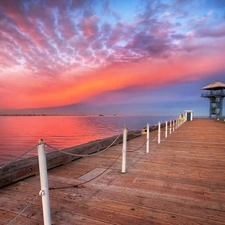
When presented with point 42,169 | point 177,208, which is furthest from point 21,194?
point 177,208

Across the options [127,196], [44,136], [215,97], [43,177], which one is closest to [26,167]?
[43,177]

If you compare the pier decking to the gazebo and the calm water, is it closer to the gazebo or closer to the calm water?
the calm water

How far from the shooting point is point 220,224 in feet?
8.01

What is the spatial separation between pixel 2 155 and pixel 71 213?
15701mm

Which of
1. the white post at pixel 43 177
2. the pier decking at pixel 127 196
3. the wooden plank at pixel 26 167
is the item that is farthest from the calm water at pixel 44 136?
the white post at pixel 43 177

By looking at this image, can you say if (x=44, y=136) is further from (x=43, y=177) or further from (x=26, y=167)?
(x=43, y=177)

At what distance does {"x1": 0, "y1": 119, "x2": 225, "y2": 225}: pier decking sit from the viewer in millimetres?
2574

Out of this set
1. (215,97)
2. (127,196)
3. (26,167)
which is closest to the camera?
(127,196)

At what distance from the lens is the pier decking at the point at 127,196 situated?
2.57 metres

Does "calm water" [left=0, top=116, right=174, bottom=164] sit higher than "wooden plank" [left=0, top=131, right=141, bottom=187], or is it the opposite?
"wooden plank" [left=0, top=131, right=141, bottom=187]

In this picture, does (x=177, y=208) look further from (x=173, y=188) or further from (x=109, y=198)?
(x=109, y=198)

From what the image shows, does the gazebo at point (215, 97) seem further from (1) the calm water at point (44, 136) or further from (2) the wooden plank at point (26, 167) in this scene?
(2) the wooden plank at point (26, 167)

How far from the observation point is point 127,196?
128 inches

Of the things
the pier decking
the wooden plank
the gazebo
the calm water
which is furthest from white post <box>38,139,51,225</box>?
the gazebo
